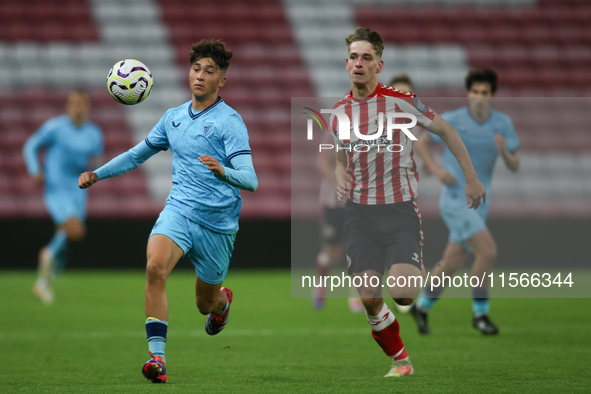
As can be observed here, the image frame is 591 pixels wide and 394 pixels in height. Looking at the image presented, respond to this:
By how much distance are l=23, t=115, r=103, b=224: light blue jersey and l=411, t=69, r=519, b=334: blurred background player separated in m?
4.89

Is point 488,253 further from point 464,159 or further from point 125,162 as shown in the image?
point 125,162

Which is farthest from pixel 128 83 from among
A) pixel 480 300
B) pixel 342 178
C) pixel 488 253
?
pixel 480 300

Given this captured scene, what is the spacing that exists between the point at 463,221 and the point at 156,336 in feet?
10.7

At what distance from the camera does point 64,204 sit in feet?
31.9

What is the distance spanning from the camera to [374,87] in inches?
182

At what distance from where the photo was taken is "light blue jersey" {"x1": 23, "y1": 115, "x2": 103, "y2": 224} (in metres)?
9.75

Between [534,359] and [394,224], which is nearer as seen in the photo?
[394,224]

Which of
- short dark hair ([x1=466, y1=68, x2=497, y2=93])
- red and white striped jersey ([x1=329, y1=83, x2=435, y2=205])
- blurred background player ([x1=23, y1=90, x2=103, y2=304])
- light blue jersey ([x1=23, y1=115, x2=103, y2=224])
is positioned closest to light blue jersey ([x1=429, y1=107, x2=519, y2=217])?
short dark hair ([x1=466, y1=68, x2=497, y2=93])

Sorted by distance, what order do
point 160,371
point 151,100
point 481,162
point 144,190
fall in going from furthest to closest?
point 151,100
point 144,190
point 481,162
point 160,371

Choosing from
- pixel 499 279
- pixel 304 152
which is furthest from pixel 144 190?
pixel 499 279

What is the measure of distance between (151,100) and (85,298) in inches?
256

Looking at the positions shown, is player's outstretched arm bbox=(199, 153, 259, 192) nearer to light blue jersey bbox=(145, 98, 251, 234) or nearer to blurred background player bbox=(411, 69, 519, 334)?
light blue jersey bbox=(145, 98, 251, 234)

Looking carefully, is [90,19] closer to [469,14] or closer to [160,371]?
[469,14]

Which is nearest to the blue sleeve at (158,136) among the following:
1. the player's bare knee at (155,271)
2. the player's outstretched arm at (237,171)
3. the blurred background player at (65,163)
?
the player's outstretched arm at (237,171)
